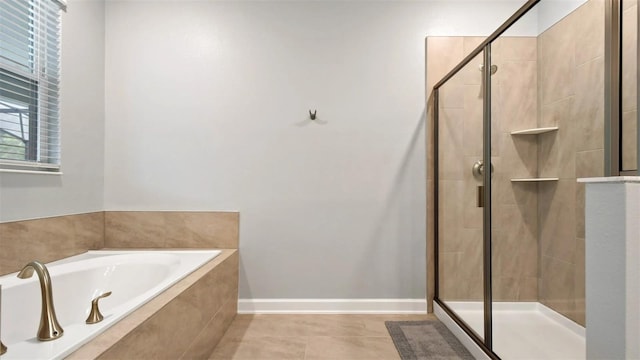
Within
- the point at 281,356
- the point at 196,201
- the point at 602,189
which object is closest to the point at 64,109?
the point at 196,201

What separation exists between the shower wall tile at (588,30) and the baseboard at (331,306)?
6.20ft

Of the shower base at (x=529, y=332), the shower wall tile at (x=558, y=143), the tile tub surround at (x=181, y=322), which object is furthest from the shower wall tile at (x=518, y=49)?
the tile tub surround at (x=181, y=322)

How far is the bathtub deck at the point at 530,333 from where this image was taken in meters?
1.63

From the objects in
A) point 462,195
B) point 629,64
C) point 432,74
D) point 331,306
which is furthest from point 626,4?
point 331,306

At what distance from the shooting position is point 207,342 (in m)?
1.87

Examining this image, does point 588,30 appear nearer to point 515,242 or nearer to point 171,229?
point 515,242

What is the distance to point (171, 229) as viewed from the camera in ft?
8.45

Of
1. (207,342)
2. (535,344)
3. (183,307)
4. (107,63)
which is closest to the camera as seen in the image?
(183,307)

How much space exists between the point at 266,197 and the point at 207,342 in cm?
108

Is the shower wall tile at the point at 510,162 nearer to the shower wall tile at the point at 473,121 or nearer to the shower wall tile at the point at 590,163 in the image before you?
the shower wall tile at the point at 473,121

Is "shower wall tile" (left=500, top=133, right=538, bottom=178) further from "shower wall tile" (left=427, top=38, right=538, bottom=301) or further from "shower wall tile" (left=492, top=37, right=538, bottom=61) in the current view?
"shower wall tile" (left=492, top=37, right=538, bottom=61)

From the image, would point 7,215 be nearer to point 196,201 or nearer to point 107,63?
point 196,201

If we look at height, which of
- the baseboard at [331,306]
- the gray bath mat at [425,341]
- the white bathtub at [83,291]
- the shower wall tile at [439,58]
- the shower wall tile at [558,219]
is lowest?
the gray bath mat at [425,341]

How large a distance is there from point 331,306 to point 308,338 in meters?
0.45
